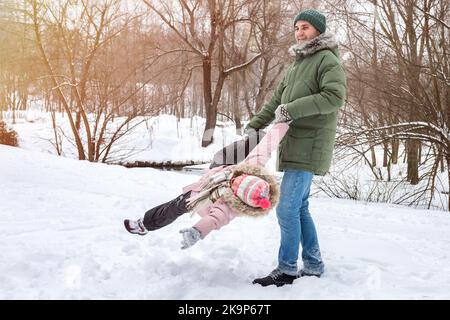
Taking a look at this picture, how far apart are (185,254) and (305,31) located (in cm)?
195

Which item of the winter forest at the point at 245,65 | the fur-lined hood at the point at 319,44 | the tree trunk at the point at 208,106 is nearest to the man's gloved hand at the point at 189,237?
the fur-lined hood at the point at 319,44

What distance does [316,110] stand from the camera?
2.52 metres

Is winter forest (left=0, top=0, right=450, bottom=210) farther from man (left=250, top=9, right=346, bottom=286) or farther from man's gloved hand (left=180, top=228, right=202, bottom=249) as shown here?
man's gloved hand (left=180, top=228, right=202, bottom=249)

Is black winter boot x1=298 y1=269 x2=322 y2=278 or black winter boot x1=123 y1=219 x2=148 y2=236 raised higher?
black winter boot x1=123 y1=219 x2=148 y2=236

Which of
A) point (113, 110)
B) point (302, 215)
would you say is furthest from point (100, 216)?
point (113, 110)

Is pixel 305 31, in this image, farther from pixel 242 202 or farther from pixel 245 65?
pixel 245 65

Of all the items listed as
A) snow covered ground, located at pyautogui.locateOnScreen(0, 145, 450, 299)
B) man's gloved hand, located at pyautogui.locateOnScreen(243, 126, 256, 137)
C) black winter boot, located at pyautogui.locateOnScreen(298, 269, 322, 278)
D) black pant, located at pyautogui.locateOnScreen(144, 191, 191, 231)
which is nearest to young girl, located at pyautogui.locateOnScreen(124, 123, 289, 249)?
black pant, located at pyautogui.locateOnScreen(144, 191, 191, 231)

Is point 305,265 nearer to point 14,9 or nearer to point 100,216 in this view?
point 100,216

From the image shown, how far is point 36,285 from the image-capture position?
2.58m

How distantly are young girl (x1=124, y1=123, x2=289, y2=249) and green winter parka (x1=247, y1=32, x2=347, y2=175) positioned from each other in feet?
0.53

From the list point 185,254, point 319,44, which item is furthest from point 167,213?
point 319,44

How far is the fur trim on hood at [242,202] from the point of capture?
2.34 m

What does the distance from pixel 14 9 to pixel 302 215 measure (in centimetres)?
1193

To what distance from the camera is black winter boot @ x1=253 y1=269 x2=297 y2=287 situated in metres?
2.77
